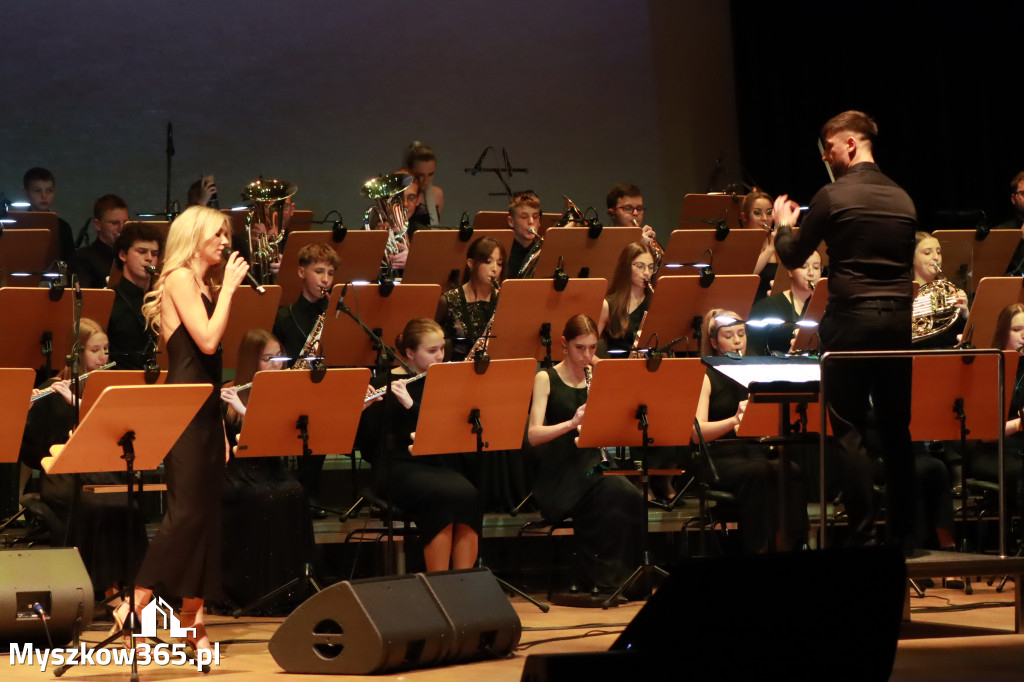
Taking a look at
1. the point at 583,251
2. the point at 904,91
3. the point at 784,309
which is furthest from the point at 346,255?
the point at 904,91

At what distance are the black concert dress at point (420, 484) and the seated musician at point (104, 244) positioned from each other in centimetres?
214

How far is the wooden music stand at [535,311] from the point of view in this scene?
6121 millimetres

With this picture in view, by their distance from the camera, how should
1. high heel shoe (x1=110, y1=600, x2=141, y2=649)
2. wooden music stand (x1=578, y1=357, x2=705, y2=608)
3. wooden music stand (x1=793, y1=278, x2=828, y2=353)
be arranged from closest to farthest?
high heel shoe (x1=110, y1=600, x2=141, y2=649) < wooden music stand (x1=578, y1=357, x2=705, y2=608) < wooden music stand (x1=793, y1=278, x2=828, y2=353)

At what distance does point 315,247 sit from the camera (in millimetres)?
6637

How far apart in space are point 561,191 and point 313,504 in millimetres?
4256

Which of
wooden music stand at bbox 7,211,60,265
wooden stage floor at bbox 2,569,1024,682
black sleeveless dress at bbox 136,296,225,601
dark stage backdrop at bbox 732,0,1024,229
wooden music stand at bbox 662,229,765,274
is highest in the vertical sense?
dark stage backdrop at bbox 732,0,1024,229

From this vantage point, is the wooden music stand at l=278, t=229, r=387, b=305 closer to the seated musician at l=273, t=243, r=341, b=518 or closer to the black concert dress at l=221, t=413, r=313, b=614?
the seated musician at l=273, t=243, r=341, b=518

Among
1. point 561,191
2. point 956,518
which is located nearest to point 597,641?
point 956,518

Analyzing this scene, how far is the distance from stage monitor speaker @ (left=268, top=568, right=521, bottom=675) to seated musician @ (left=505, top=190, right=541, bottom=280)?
2986mm

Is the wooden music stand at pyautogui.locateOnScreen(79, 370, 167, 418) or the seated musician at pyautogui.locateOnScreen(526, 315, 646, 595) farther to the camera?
the seated musician at pyautogui.locateOnScreen(526, 315, 646, 595)

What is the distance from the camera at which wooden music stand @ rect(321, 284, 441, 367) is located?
6121 millimetres

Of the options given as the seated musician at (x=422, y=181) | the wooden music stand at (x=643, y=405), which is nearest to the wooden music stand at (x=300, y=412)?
the wooden music stand at (x=643, y=405)

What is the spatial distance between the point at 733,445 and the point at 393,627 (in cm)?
221

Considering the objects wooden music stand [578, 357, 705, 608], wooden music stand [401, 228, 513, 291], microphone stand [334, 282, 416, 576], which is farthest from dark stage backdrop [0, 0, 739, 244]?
wooden music stand [578, 357, 705, 608]
